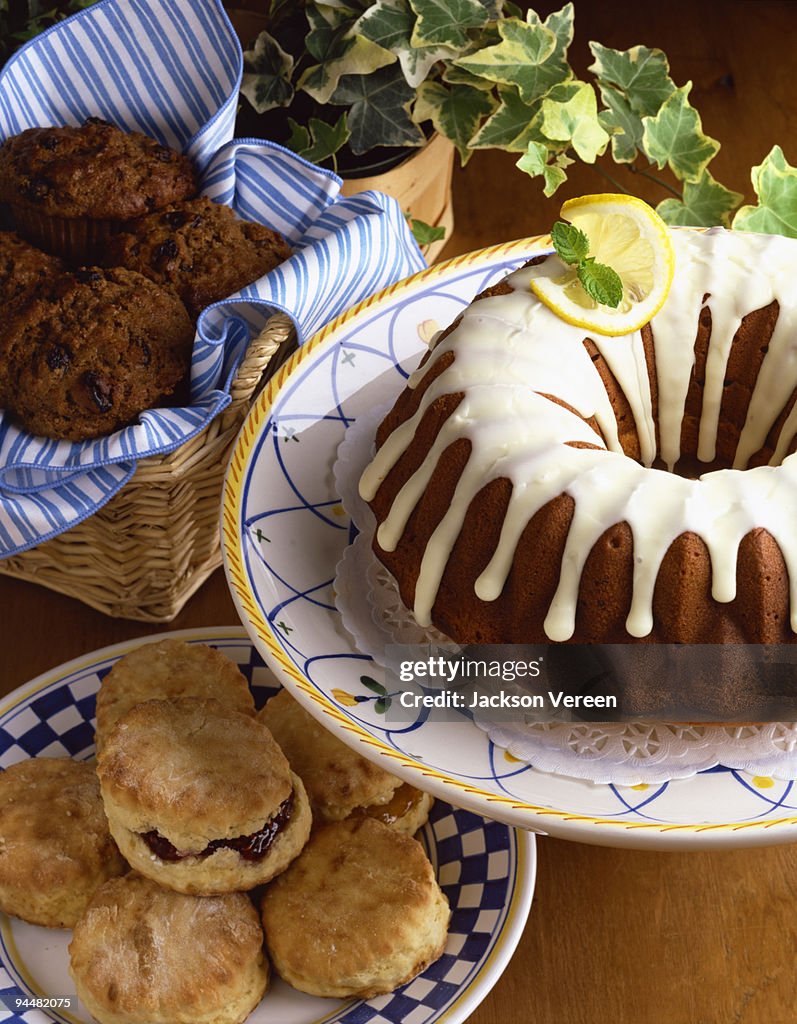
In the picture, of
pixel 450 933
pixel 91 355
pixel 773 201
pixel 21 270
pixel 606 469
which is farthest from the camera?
pixel 773 201

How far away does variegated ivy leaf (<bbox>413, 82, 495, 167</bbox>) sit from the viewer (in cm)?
172

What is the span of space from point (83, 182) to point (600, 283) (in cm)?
67

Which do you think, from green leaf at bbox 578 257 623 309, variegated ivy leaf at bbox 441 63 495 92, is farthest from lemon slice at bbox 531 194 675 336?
variegated ivy leaf at bbox 441 63 495 92

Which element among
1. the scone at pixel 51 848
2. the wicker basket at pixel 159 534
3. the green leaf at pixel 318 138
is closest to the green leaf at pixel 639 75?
the green leaf at pixel 318 138

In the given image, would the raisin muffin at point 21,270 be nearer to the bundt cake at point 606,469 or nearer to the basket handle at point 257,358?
the basket handle at point 257,358

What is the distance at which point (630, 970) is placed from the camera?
1258 millimetres

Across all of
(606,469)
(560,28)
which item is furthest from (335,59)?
(606,469)

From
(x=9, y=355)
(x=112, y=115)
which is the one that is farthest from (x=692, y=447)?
(x=112, y=115)

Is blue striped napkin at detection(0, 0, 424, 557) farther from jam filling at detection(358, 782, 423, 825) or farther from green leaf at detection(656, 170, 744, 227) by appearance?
jam filling at detection(358, 782, 423, 825)

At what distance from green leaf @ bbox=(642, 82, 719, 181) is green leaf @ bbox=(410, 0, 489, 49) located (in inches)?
10.9

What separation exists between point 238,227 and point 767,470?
2.47ft

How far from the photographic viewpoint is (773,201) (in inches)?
64.1

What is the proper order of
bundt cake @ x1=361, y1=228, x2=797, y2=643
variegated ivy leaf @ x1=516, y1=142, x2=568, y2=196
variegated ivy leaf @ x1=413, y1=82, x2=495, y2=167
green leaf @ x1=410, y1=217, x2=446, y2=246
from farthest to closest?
green leaf @ x1=410, y1=217, x2=446, y2=246, variegated ivy leaf @ x1=413, y1=82, x2=495, y2=167, variegated ivy leaf @ x1=516, y1=142, x2=568, y2=196, bundt cake @ x1=361, y1=228, x2=797, y2=643

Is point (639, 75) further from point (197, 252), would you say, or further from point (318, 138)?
point (197, 252)
